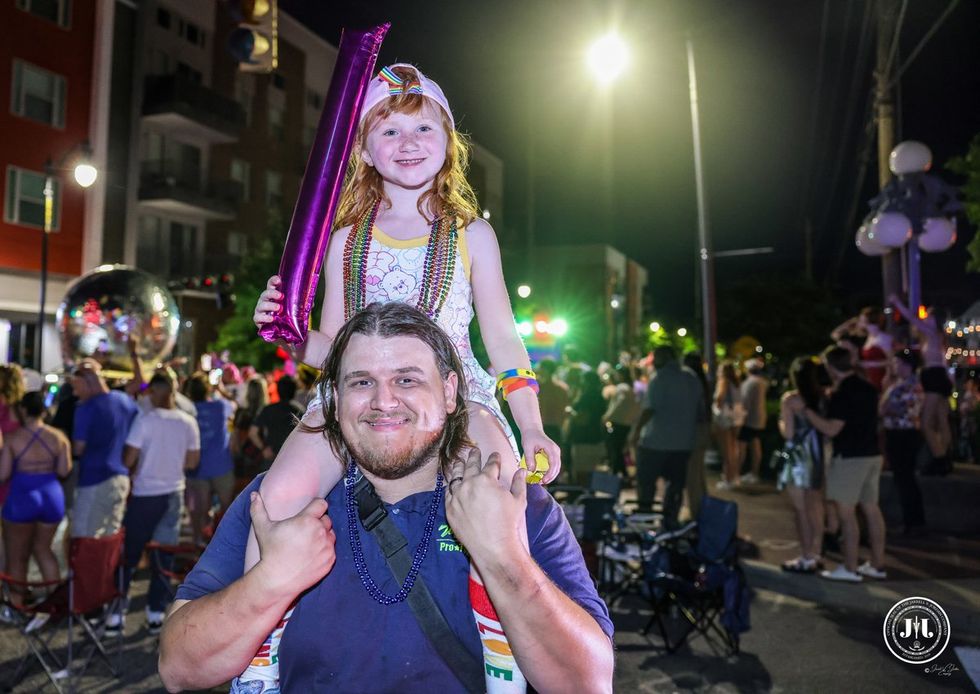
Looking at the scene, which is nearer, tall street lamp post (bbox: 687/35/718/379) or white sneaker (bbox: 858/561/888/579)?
white sneaker (bbox: 858/561/888/579)

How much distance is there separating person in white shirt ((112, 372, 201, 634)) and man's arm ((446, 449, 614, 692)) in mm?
6306

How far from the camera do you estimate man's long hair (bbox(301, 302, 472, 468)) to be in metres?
2.27

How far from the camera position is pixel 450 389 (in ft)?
7.52

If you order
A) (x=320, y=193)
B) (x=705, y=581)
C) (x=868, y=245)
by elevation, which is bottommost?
(x=705, y=581)

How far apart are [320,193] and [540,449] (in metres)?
1.07

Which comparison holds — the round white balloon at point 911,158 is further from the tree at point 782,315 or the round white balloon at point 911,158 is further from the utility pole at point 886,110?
the tree at point 782,315

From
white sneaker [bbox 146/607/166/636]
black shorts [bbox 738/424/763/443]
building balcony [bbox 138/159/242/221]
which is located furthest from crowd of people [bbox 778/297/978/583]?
building balcony [bbox 138/159/242/221]

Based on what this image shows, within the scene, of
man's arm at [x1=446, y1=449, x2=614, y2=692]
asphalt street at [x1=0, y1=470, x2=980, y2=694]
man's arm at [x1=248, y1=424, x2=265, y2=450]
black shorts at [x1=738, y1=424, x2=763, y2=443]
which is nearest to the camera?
man's arm at [x1=446, y1=449, x2=614, y2=692]

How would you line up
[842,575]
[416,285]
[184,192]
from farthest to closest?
[184,192], [842,575], [416,285]

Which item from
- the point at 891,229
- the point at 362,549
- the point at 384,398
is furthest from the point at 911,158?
the point at 362,549

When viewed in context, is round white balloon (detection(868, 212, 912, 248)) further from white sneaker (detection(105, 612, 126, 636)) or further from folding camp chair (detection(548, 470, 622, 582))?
white sneaker (detection(105, 612, 126, 636))

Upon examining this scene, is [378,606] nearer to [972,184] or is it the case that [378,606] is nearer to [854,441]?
[854,441]

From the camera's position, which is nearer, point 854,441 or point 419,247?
point 419,247

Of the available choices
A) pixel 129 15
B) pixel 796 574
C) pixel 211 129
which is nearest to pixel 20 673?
pixel 796 574
